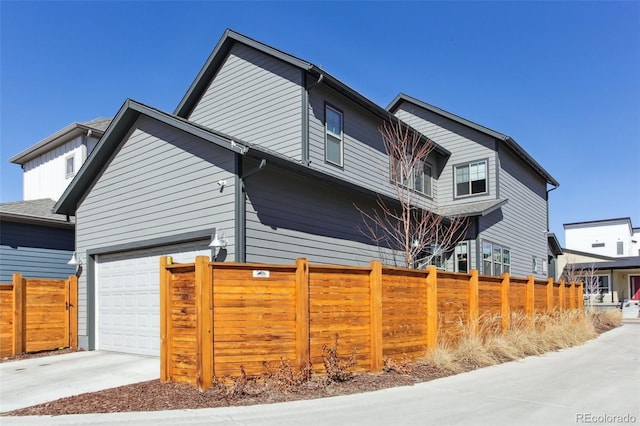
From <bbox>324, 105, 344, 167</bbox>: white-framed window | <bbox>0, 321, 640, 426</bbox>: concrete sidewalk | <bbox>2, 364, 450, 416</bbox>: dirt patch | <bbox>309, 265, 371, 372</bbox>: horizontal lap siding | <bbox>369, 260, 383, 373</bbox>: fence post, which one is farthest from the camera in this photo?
<bbox>324, 105, 344, 167</bbox>: white-framed window

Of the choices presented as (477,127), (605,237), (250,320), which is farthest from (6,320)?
(605,237)

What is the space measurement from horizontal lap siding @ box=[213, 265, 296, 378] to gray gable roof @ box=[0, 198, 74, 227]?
32.6ft

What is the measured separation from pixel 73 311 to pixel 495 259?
578 inches

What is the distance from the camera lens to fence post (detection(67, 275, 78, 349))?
1324 cm

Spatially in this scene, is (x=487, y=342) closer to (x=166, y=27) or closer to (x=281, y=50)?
(x=281, y=50)

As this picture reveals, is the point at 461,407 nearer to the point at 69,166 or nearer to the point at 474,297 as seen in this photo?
the point at 474,297

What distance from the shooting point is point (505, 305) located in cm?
1230

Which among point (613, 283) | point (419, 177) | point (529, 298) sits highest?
point (419, 177)

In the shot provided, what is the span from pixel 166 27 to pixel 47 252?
8054mm

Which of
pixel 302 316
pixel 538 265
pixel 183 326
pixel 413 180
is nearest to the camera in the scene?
pixel 183 326

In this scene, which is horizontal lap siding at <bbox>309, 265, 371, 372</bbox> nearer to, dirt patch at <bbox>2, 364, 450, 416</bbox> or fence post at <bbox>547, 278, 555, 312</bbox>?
dirt patch at <bbox>2, 364, 450, 416</bbox>

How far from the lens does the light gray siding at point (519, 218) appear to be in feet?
62.3

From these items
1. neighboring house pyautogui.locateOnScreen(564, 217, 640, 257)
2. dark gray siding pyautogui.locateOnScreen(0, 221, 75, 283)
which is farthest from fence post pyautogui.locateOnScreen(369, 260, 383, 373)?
neighboring house pyautogui.locateOnScreen(564, 217, 640, 257)

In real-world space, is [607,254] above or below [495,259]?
below
